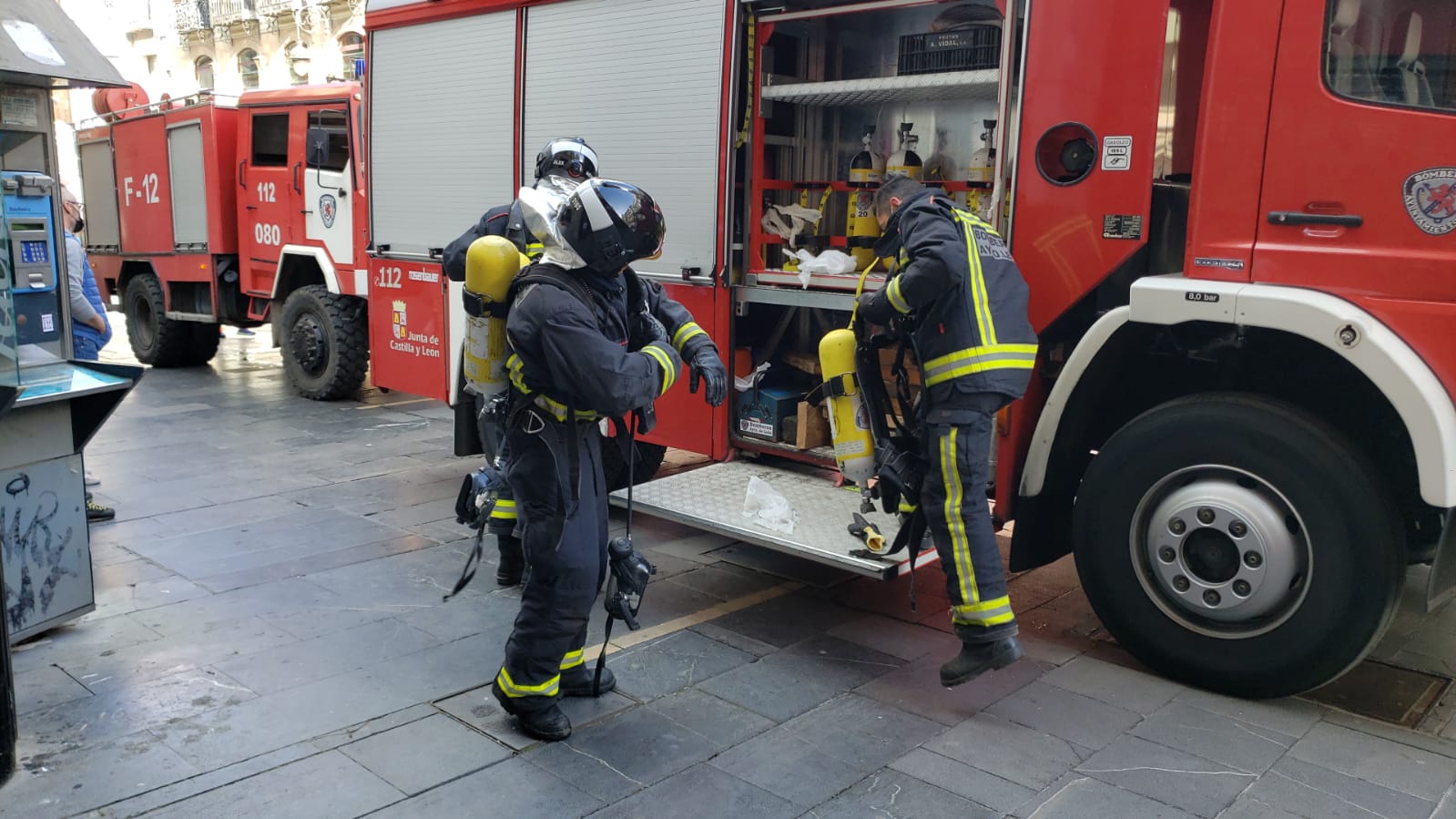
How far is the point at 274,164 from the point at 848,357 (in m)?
8.00

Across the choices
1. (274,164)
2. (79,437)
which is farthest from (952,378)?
(274,164)

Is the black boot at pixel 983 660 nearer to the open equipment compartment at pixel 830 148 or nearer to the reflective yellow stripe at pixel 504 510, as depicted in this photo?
the open equipment compartment at pixel 830 148

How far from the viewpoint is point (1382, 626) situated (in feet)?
11.8

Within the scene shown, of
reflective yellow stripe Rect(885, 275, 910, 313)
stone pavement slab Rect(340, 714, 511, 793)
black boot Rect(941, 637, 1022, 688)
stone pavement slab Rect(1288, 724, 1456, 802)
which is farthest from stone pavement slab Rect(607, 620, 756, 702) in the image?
stone pavement slab Rect(1288, 724, 1456, 802)

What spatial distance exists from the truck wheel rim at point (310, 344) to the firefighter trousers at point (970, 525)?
7387mm

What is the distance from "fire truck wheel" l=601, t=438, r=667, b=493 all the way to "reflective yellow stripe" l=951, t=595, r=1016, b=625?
2.82 metres

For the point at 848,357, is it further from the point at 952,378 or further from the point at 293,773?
the point at 293,773

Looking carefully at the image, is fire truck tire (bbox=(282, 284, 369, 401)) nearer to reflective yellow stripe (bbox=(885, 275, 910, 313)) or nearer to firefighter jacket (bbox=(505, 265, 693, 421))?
firefighter jacket (bbox=(505, 265, 693, 421))

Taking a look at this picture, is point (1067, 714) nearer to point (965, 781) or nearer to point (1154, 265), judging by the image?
point (965, 781)

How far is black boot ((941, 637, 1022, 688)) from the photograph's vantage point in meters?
3.87

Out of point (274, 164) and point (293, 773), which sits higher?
point (274, 164)

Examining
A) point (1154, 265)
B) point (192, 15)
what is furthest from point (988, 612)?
point (192, 15)

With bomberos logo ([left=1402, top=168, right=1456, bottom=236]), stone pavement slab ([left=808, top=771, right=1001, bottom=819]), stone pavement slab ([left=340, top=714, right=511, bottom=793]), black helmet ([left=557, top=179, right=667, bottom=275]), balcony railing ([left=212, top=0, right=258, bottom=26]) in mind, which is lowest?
stone pavement slab ([left=340, top=714, right=511, bottom=793])

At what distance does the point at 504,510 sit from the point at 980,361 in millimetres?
2261
